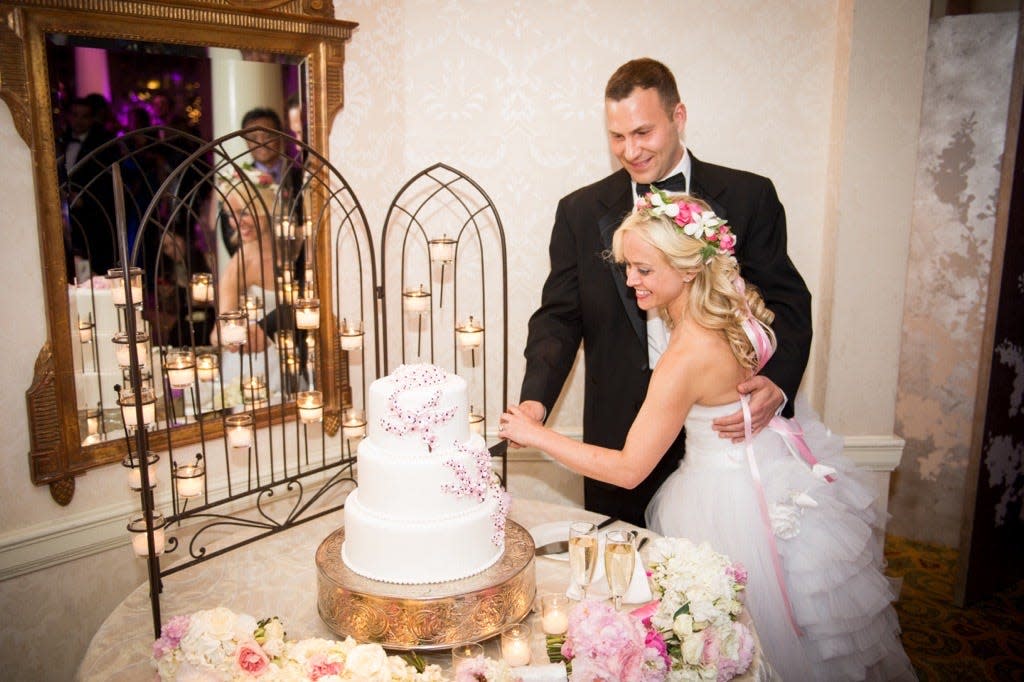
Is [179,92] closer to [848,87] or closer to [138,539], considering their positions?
[138,539]

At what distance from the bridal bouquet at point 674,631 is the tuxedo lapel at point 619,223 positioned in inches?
54.8

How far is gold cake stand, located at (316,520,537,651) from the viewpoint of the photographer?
2.07 metres

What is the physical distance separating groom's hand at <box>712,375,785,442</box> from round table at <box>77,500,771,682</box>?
1.49 feet

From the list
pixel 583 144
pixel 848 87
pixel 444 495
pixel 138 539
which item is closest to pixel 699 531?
pixel 444 495

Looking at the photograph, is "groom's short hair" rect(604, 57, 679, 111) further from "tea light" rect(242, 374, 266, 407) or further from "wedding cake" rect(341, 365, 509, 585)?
"tea light" rect(242, 374, 266, 407)

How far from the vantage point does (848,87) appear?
13.1ft

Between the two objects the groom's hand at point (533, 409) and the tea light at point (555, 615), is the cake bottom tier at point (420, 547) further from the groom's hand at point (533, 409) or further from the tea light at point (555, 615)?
the groom's hand at point (533, 409)

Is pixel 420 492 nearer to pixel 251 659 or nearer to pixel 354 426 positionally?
pixel 251 659

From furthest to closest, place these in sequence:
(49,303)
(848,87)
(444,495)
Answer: (848,87)
(49,303)
(444,495)

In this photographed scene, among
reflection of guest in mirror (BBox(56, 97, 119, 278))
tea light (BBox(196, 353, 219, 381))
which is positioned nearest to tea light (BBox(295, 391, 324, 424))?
tea light (BBox(196, 353, 219, 381))

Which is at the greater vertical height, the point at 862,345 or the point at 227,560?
the point at 862,345

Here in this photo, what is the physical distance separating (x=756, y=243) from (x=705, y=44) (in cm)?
121

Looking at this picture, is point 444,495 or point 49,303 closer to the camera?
point 444,495

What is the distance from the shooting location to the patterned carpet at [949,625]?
3.73 m
